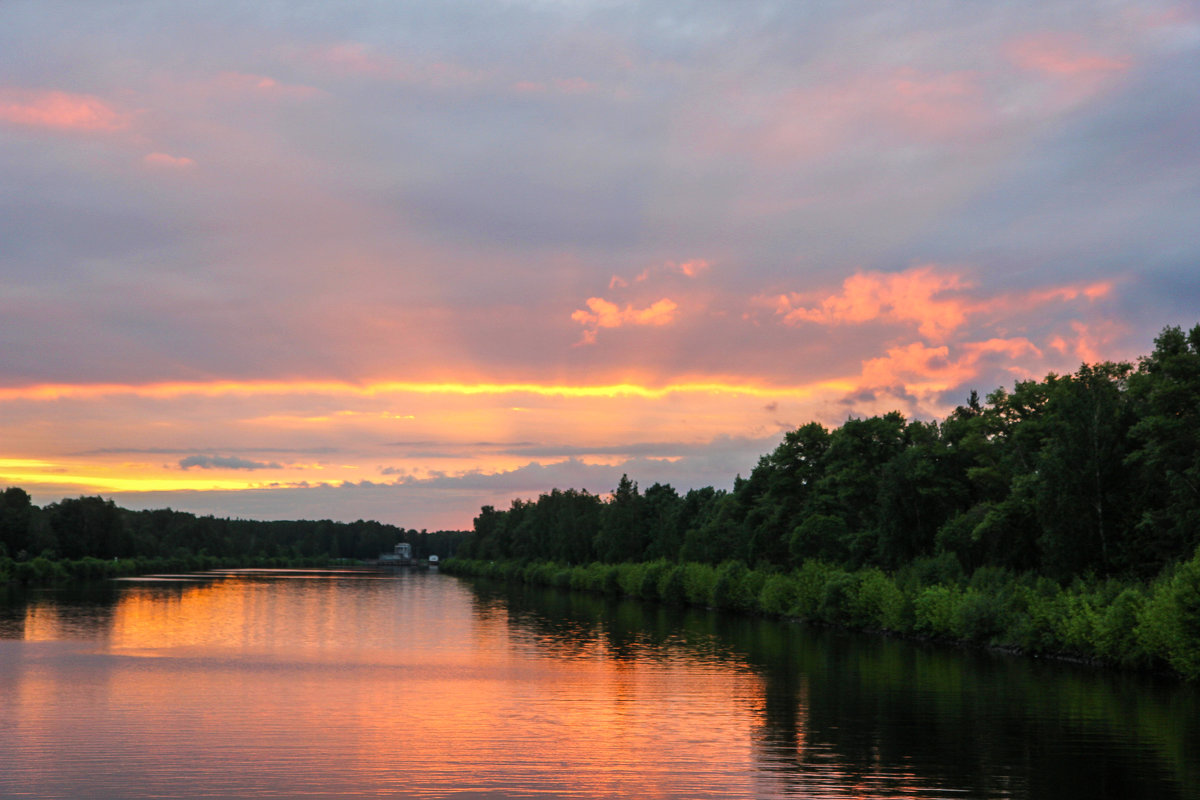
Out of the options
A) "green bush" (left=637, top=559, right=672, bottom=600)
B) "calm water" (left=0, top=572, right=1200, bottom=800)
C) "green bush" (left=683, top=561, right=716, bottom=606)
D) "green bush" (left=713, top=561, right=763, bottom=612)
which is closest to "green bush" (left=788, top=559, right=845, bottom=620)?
"green bush" (left=713, top=561, right=763, bottom=612)

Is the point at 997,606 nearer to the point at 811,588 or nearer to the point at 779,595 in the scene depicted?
the point at 811,588

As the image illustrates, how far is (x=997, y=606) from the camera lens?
217ft

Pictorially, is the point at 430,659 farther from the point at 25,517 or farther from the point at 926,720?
the point at 25,517

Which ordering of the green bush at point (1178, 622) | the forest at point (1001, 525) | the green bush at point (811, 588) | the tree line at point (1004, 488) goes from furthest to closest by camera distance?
1. the green bush at point (811, 588)
2. the tree line at point (1004, 488)
3. the forest at point (1001, 525)
4. the green bush at point (1178, 622)

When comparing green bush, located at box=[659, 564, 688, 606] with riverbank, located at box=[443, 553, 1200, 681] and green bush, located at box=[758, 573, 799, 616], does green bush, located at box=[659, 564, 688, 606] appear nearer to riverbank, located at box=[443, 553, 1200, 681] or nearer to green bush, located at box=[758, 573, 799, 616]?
riverbank, located at box=[443, 553, 1200, 681]

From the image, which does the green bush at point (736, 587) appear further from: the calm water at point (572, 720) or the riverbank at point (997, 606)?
the calm water at point (572, 720)

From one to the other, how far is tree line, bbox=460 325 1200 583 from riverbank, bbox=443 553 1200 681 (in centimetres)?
371

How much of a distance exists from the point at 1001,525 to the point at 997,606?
47.9ft

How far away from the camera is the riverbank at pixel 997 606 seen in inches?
1902

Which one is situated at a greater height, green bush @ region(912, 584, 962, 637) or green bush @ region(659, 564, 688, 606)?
green bush @ region(912, 584, 962, 637)

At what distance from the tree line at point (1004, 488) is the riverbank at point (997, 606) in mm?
3709

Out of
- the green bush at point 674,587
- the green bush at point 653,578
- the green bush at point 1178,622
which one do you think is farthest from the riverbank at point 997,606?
the green bush at point 653,578

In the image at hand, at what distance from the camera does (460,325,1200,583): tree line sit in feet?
Result: 210

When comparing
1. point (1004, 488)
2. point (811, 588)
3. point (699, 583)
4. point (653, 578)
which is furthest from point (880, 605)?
point (653, 578)
